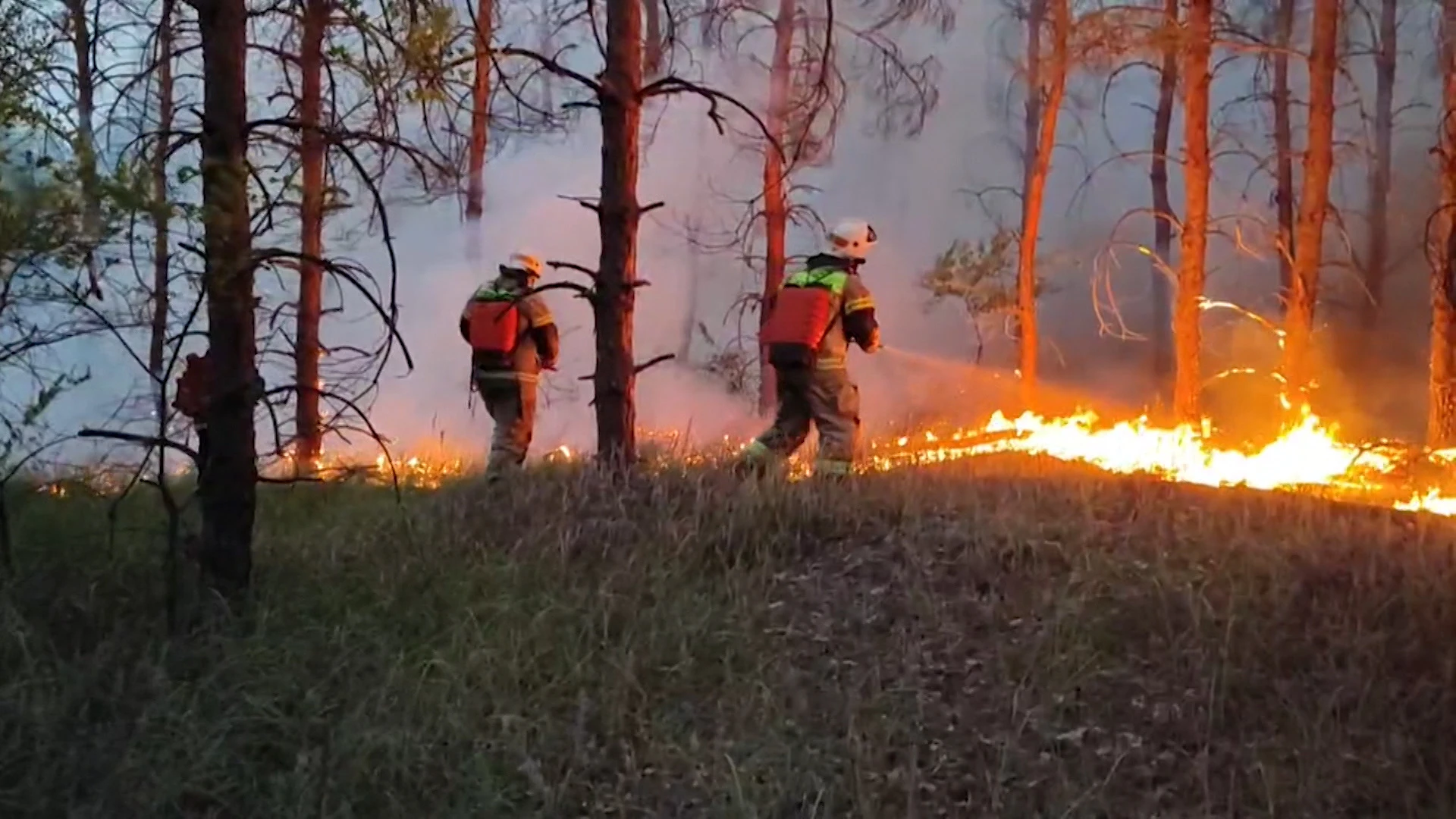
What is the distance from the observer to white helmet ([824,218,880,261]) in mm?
8086

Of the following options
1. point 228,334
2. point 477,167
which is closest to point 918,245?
point 477,167

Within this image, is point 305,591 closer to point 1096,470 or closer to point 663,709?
point 663,709

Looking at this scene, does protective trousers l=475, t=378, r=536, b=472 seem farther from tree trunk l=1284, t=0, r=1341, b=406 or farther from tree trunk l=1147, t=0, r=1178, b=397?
tree trunk l=1147, t=0, r=1178, b=397

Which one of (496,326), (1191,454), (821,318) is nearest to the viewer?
(821,318)

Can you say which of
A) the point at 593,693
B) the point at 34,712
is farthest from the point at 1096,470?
the point at 34,712

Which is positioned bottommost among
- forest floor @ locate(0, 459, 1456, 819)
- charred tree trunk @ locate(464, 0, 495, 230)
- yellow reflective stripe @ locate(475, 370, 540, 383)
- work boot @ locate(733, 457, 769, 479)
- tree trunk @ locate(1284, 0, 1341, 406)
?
forest floor @ locate(0, 459, 1456, 819)

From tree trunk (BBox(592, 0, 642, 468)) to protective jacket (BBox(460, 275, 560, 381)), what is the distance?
68.2 inches

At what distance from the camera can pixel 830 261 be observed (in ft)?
26.5

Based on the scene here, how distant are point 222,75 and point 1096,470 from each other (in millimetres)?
5144

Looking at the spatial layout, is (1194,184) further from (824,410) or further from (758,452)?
(758,452)

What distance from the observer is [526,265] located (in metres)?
9.27

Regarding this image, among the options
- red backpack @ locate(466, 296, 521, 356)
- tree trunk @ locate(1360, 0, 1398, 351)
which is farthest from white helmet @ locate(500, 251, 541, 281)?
tree trunk @ locate(1360, 0, 1398, 351)

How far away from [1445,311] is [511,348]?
22.9ft

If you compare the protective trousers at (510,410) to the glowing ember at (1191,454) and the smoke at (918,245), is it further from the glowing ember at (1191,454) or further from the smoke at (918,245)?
the smoke at (918,245)
